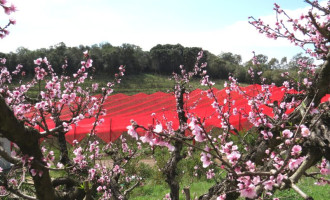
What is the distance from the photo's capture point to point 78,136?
33.0 feet

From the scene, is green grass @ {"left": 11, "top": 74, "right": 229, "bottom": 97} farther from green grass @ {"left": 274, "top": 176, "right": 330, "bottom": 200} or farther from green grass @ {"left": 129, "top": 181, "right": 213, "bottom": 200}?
green grass @ {"left": 274, "top": 176, "right": 330, "bottom": 200}

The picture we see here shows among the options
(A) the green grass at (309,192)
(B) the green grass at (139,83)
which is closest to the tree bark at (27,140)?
(A) the green grass at (309,192)

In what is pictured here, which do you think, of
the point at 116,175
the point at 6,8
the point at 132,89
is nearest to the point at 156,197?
the point at 116,175

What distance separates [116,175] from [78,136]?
6.58m

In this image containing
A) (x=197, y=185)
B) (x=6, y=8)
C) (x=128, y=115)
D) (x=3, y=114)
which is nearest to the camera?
(x=3, y=114)

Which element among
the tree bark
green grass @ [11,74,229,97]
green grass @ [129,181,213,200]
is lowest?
green grass @ [129,181,213,200]

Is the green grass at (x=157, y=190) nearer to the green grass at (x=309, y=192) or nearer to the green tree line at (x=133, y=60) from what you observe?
the green grass at (x=309, y=192)

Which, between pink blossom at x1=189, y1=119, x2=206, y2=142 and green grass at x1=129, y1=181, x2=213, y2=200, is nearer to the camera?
pink blossom at x1=189, y1=119, x2=206, y2=142

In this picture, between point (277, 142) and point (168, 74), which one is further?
point (168, 74)

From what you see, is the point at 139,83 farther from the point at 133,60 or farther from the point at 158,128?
the point at 158,128

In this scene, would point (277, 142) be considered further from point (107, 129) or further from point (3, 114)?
point (107, 129)

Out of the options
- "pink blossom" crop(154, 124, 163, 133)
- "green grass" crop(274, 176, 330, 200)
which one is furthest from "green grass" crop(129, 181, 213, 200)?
"pink blossom" crop(154, 124, 163, 133)

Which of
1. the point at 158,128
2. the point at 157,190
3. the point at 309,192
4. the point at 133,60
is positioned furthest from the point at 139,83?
the point at 158,128

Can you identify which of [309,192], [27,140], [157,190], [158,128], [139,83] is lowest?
[157,190]
